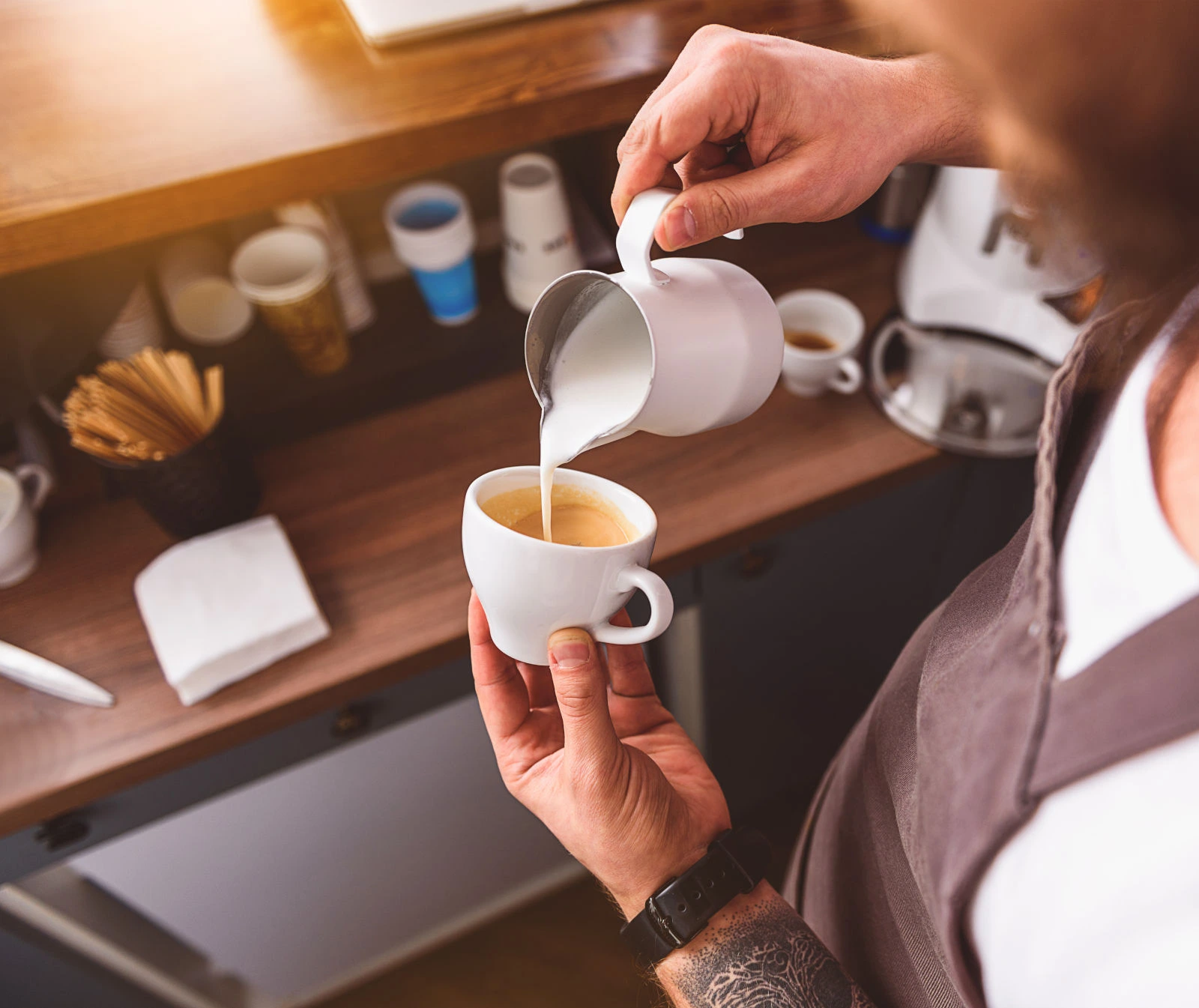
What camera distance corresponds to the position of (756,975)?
707mm

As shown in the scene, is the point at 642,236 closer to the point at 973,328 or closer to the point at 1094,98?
the point at 1094,98

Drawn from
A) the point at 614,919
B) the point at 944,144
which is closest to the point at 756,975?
the point at 944,144

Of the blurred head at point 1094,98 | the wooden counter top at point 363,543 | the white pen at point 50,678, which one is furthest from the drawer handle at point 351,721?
the blurred head at point 1094,98

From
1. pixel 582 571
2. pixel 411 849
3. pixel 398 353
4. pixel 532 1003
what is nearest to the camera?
pixel 582 571

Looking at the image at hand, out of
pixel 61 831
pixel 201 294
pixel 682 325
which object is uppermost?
pixel 682 325

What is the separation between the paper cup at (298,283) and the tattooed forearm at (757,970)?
0.83 m

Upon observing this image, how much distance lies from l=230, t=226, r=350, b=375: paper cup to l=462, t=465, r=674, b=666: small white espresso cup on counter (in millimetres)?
501

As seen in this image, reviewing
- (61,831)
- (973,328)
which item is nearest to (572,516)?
(61,831)

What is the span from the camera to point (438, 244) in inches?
43.0

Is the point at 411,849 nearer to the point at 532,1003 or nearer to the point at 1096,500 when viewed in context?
the point at 532,1003

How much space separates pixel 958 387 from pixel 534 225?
0.62m

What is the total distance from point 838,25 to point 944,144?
0.34 metres

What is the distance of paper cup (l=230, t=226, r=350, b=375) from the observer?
3.48 feet

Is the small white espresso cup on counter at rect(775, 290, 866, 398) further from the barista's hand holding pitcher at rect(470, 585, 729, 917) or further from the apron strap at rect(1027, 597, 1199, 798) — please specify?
the apron strap at rect(1027, 597, 1199, 798)
